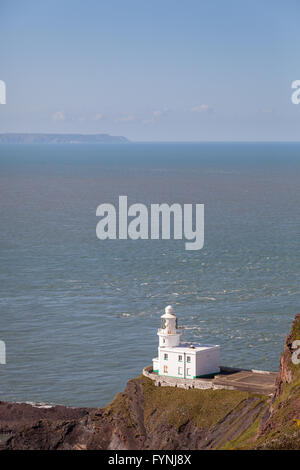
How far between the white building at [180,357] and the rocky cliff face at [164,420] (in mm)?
1247

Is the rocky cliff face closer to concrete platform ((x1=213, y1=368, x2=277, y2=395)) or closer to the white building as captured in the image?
concrete platform ((x1=213, y1=368, x2=277, y2=395))

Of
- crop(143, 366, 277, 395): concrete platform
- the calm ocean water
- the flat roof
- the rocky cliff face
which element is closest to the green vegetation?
the rocky cliff face

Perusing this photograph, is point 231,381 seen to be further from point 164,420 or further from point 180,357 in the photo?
point 164,420

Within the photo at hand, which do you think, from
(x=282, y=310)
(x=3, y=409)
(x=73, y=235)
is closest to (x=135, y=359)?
(x=3, y=409)

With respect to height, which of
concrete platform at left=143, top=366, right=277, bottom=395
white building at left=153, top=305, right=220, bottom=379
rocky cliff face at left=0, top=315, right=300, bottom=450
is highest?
white building at left=153, top=305, right=220, bottom=379

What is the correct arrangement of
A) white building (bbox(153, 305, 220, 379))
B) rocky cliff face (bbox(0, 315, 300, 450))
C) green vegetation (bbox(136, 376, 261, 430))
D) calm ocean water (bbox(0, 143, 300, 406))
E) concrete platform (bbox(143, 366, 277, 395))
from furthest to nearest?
1. calm ocean water (bbox(0, 143, 300, 406))
2. white building (bbox(153, 305, 220, 379))
3. concrete platform (bbox(143, 366, 277, 395))
4. green vegetation (bbox(136, 376, 261, 430))
5. rocky cliff face (bbox(0, 315, 300, 450))

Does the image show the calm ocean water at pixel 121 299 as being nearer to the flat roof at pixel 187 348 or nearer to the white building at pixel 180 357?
the white building at pixel 180 357

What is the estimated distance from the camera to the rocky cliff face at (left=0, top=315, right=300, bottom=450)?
53531 millimetres

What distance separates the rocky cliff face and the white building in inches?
49.1

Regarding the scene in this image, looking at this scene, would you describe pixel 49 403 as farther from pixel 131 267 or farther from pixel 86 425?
pixel 131 267

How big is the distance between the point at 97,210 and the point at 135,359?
95.4 m

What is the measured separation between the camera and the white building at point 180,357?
2323 inches

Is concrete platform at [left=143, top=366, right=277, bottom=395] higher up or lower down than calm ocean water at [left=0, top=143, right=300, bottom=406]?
lower down

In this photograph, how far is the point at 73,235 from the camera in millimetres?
129375
